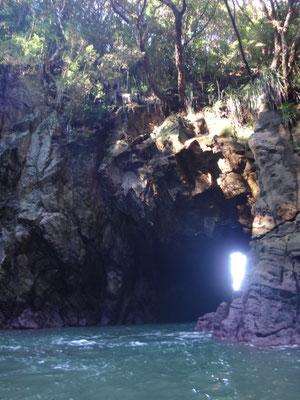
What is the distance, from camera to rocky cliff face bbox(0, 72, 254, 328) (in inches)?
466

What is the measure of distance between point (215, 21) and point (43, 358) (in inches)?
618

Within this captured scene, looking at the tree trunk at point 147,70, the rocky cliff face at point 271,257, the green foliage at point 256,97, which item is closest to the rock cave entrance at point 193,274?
the rocky cliff face at point 271,257

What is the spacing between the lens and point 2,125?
14297 mm

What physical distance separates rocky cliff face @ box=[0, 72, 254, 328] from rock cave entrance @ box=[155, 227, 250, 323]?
501mm

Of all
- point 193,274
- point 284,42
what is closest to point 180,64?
point 284,42

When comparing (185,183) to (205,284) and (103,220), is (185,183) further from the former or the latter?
(205,284)

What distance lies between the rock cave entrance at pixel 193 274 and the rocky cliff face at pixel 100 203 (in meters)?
0.50

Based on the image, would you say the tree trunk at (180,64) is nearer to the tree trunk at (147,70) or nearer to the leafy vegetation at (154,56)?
the leafy vegetation at (154,56)

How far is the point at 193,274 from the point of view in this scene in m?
16.7

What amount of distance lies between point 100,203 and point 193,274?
6.62 meters

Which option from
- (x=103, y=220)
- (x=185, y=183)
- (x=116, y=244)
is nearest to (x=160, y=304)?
(x=116, y=244)

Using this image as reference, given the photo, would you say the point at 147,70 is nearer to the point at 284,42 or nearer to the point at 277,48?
the point at 277,48

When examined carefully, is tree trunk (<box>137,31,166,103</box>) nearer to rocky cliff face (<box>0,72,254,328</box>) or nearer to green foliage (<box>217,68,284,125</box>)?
rocky cliff face (<box>0,72,254,328</box>)

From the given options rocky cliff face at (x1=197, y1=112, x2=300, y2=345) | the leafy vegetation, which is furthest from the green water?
the leafy vegetation
